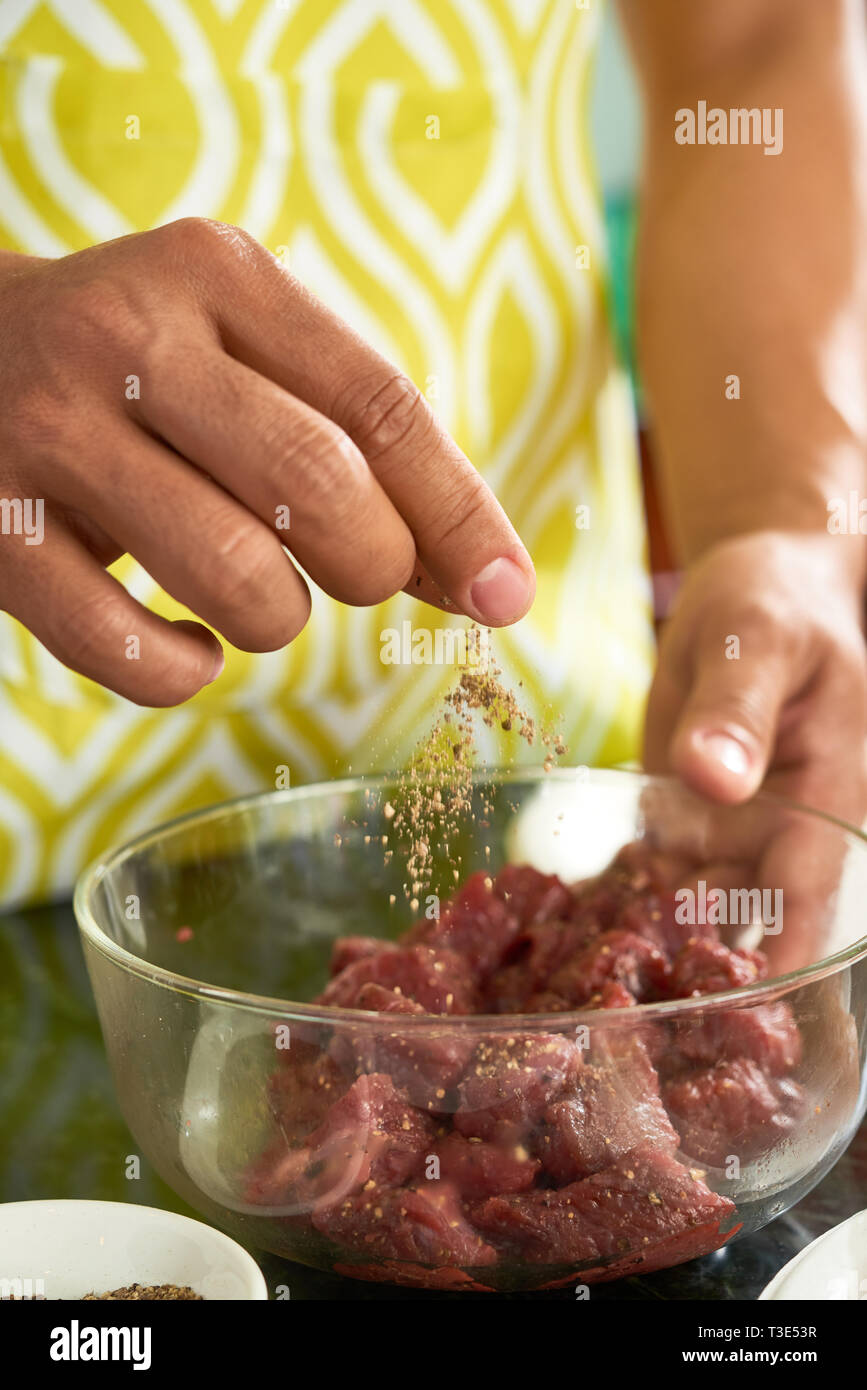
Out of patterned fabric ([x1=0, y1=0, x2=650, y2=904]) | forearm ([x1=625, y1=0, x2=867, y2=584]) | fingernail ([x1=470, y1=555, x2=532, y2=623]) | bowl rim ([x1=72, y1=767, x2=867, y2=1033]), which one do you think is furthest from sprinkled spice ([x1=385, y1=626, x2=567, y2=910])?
forearm ([x1=625, y1=0, x2=867, y2=584])

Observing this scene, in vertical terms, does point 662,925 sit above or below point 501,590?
below

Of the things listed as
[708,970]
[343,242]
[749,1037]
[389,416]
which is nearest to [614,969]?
[708,970]

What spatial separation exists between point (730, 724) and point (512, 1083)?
470 mm

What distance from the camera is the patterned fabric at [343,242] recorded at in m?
1.31

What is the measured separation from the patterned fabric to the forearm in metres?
0.11

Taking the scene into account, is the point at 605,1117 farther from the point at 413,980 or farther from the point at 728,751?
the point at 728,751

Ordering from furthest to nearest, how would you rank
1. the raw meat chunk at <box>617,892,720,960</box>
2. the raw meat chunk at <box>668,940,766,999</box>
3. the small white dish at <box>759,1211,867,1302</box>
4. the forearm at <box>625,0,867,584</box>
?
the forearm at <box>625,0,867,584</box> < the raw meat chunk at <box>617,892,720,960</box> < the raw meat chunk at <box>668,940,766,999</box> < the small white dish at <box>759,1211,867,1302</box>

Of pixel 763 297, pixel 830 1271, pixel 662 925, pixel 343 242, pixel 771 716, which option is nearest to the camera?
pixel 830 1271

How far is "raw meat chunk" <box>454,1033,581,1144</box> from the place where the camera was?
0.69 metres

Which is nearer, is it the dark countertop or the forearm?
the dark countertop

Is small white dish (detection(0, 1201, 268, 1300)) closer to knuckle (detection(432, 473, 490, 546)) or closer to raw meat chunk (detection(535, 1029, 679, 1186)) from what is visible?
raw meat chunk (detection(535, 1029, 679, 1186))

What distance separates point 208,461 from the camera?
71cm

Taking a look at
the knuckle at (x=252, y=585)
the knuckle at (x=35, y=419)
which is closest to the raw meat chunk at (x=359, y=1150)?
the knuckle at (x=252, y=585)

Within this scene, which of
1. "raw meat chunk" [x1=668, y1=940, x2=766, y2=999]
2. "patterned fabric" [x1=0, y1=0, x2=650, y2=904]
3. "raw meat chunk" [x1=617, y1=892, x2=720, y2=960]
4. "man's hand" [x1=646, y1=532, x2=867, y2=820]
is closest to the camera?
"raw meat chunk" [x1=668, y1=940, x2=766, y2=999]
